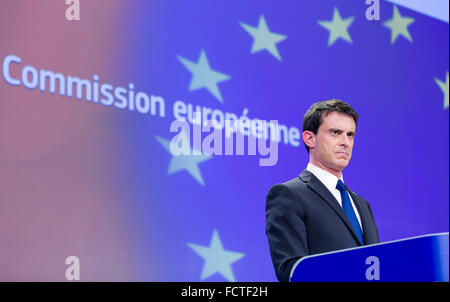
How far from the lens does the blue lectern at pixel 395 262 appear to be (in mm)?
1487

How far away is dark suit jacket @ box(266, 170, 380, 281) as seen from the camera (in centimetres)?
187

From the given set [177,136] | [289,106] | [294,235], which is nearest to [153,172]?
[177,136]

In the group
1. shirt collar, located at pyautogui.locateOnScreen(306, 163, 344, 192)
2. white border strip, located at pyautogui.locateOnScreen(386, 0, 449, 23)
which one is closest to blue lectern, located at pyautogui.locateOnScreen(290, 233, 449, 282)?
shirt collar, located at pyautogui.locateOnScreen(306, 163, 344, 192)

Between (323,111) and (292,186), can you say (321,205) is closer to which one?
(292,186)

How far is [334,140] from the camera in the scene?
2.04 meters

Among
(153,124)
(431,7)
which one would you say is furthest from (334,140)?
(431,7)

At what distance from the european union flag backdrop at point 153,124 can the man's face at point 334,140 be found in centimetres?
150

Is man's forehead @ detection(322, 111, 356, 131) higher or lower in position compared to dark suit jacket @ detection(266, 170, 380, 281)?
higher

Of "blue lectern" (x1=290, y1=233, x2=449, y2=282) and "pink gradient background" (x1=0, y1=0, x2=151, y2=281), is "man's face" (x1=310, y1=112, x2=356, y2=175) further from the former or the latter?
"pink gradient background" (x1=0, y1=0, x2=151, y2=281)

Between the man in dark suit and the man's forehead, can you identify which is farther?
the man's forehead

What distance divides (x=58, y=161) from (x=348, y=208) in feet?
5.49

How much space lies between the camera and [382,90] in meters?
4.43

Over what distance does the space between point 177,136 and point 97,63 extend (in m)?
0.53

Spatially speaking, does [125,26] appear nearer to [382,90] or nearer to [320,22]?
[320,22]
